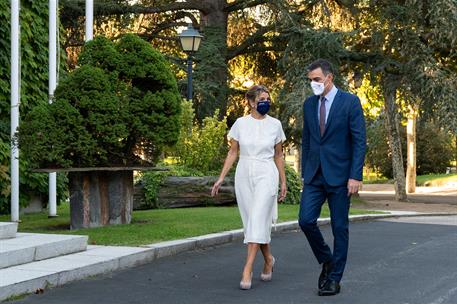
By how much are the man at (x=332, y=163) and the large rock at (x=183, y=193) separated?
10.5m

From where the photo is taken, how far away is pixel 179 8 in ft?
84.2

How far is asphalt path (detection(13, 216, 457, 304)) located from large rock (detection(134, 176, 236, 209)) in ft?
21.2

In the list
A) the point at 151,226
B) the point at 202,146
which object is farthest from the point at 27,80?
the point at 202,146

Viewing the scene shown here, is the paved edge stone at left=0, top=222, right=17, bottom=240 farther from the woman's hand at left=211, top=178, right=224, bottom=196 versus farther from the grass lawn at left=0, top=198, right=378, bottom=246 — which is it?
the woman's hand at left=211, top=178, right=224, bottom=196

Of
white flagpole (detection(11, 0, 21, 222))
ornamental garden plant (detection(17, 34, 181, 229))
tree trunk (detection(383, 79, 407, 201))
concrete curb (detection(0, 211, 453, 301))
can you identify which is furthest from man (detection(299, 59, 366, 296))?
tree trunk (detection(383, 79, 407, 201))

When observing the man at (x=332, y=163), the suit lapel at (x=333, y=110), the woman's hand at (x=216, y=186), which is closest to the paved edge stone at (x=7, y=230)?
the woman's hand at (x=216, y=186)

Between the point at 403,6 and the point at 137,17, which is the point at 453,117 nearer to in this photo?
the point at 403,6

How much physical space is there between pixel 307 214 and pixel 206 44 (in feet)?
57.1

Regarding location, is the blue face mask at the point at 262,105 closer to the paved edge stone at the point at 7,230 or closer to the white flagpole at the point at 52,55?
the paved edge stone at the point at 7,230

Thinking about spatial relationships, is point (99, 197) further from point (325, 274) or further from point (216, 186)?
point (325, 274)

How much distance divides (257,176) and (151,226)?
4566 mm

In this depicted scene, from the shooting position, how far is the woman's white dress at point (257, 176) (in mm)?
7773

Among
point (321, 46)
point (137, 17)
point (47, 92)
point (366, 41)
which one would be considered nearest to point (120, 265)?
point (47, 92)

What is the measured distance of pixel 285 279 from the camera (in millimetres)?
8328
